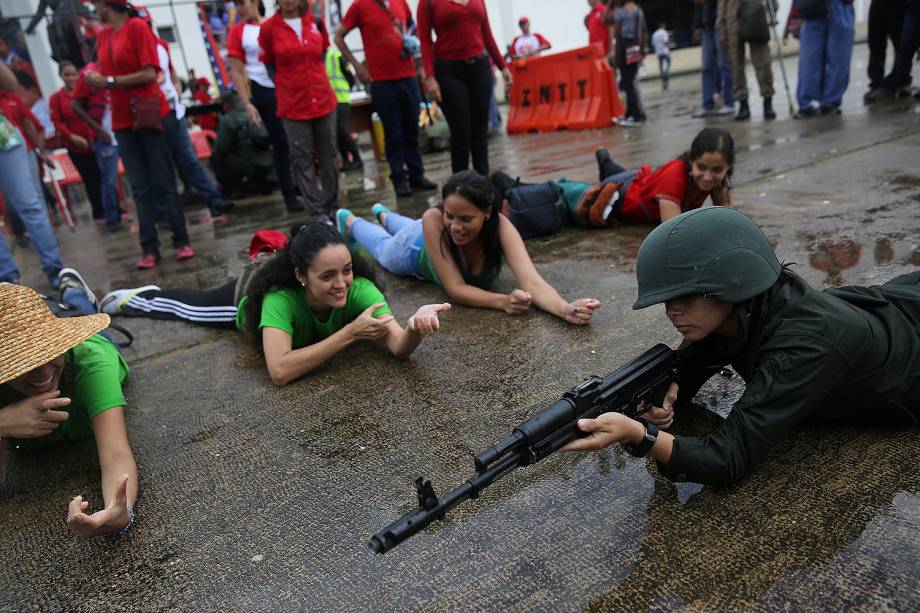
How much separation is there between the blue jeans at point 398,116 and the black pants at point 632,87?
472 centimetres

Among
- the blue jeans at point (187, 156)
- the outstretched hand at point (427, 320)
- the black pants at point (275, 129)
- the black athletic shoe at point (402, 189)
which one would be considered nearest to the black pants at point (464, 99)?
the black athletic shoe at point (402, 189)

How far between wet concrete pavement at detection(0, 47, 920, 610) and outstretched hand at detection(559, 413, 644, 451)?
0.28 metres

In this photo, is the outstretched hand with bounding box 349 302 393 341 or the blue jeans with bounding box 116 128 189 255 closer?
the outstretched hand with bounding box 349 302 393 341

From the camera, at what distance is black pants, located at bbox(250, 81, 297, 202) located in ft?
21.9

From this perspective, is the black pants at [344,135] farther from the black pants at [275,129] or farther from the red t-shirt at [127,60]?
the red t-shirt at [127,60]

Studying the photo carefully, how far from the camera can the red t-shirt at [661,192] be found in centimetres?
411

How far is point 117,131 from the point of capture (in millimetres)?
4910

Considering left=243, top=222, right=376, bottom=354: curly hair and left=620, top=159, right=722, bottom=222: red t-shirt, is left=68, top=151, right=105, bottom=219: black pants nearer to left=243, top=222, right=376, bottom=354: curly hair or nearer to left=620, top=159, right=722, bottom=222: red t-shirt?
left=243, top=222, right=376, bottom=354: curly hair

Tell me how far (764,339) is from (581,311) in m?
1.32

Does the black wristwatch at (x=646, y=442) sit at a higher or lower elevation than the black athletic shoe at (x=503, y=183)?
lower

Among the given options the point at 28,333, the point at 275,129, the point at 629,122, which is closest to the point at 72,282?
the point at 28,333

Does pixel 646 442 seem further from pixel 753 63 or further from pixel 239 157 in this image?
pixel 239 157

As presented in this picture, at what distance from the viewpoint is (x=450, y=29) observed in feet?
18.5

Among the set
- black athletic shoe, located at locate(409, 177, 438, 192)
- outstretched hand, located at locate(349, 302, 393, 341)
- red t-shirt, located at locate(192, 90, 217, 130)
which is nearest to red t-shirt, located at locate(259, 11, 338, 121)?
black athletic shoe, located at locate(409, 177, 438, 192)
